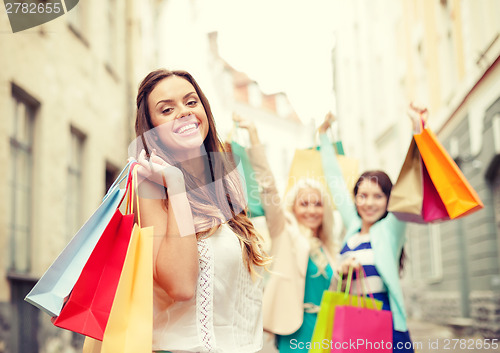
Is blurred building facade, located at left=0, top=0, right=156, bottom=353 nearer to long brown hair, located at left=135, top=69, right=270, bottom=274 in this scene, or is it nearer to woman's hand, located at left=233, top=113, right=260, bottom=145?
woman's hand, located at left=233, top=113, right=260, bottom=145

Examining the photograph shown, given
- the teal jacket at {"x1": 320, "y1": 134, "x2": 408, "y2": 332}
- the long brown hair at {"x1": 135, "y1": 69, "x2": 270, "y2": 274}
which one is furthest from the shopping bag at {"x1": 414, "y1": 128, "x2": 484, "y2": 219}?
the long brown hair at {"x1": 135, "y1": 69, "x2": 270, "y2": 274}

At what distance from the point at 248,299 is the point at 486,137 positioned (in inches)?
255

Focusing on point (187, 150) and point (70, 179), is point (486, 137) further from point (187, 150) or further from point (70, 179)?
point (187, 150)

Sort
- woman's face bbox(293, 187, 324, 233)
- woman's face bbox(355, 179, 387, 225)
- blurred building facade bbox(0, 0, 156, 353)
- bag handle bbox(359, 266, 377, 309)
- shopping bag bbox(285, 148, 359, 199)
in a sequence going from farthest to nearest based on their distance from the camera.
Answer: blurred building facade bbox(0, 0, 156, 353) → woman's face bbox(293, 187, 324, 233) → shopping bag bbox(285, 148, 359, 199) → woman's face bbox(355, 179, 387, 225) → bag handle bbox(359, 266, 377, 309)

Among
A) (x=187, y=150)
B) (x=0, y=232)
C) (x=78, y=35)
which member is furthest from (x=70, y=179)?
(x=187, y=150)

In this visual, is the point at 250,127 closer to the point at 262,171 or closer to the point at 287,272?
the point at 262,171

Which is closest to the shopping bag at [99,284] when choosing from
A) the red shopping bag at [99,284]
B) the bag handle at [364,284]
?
the red shopping bag at [99,284]

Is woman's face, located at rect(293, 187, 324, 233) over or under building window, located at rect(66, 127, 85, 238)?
under

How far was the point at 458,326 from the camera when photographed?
9.34m

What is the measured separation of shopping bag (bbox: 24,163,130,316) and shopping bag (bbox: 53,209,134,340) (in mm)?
21

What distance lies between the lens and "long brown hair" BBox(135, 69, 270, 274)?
1.83 m

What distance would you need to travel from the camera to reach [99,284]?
1556mm

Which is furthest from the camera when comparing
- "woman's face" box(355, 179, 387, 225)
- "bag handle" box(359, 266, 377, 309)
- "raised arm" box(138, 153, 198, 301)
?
"woman's face" box(355, 179, 387, 225)

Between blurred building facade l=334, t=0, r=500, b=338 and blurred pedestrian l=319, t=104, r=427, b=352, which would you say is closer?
blurred pedestrian l=319, t=104, r=427, b=352
